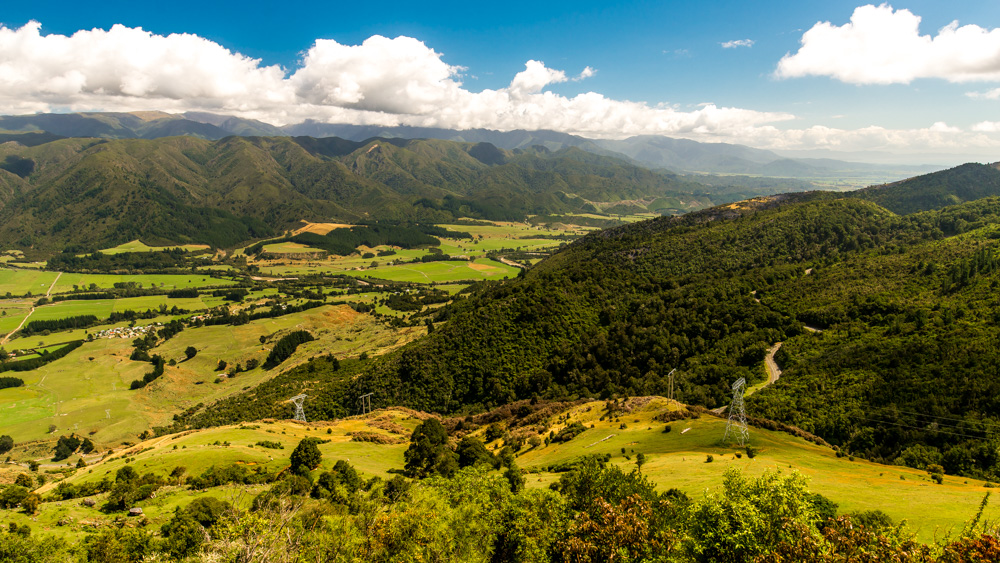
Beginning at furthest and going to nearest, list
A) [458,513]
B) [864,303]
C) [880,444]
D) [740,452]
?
[864,303] → [880,444] → [740,452] → [458,513]

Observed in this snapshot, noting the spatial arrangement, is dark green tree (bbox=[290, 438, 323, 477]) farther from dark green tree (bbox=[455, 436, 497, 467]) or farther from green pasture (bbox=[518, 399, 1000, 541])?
green pasture (bbox=[518, 399, 1000, 541])

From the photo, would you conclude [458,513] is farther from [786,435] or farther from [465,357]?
[465,357]

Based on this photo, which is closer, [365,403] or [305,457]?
[305,457]

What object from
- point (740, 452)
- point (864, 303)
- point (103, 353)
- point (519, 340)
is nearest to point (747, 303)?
point (864, 303)

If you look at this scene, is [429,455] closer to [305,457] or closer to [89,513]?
[305,457]

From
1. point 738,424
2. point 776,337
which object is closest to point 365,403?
point 738,424

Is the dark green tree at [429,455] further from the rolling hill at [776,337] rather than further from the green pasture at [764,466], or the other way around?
the rolling hill at [776,337]

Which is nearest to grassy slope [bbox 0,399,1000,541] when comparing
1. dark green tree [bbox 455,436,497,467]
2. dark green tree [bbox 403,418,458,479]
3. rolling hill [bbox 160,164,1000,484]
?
dark green tree [bbox 403,418,458,479]
